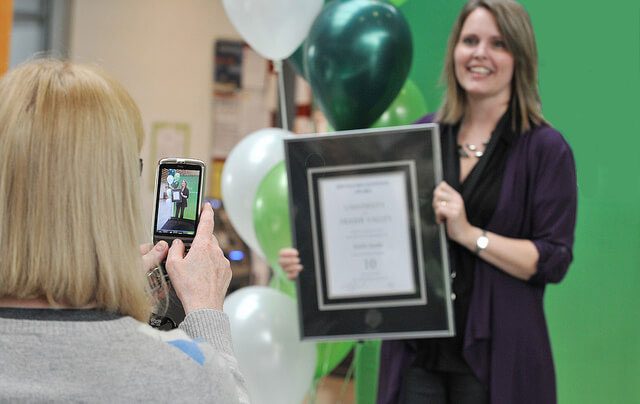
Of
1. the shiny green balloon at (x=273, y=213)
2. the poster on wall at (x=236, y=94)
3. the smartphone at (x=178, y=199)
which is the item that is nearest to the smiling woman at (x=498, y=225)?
the shiny green balloon at (x=273, y=213)

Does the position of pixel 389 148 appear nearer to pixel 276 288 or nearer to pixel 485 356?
pixel 485 356

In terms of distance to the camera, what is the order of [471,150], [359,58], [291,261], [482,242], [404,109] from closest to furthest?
1. [482,242]
2. [471,150]
3. [291,261]
4. [359,58]
5. [404,109]

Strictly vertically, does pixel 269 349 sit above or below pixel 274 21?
below

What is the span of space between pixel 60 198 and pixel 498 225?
1469 millimetres

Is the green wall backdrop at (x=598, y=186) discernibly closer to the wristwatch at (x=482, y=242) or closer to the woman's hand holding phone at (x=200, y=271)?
the wristwatch at (x=482, y=242)

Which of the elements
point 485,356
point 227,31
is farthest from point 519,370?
point 227,31

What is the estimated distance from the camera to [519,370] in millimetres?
2344

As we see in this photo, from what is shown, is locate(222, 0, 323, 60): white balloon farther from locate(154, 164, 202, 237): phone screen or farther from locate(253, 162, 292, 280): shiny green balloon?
locate(154, 164, 202, 237): phone screen

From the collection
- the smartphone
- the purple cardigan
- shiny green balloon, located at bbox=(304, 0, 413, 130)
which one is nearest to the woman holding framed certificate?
the purple cardigan

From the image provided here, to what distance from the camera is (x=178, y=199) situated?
1.33 metres

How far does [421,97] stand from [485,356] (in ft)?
3.49

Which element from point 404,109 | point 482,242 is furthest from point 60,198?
point 404,109

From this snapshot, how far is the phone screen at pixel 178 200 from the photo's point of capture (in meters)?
1.32

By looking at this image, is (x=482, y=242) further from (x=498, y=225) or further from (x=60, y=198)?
(x=60, y=198)
